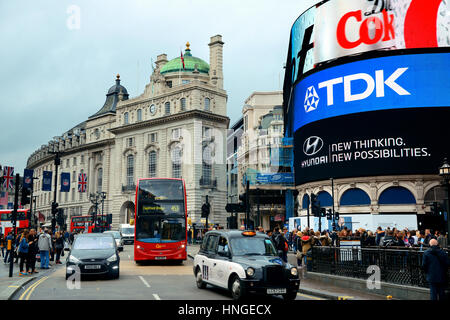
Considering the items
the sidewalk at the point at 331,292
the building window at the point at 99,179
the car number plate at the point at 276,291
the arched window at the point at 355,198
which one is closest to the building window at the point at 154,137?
the building window at the point at 99,179

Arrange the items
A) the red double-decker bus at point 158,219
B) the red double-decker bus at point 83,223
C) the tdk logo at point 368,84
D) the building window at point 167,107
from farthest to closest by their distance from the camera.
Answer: the building window at point 167,107
the red double-decker bus at point 83,223
the tdk logo at point 368,84
the red double-decker bus at point 158,219

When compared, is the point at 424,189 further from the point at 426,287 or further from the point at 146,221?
the point at 426,287

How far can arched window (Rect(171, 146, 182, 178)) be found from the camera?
214 feet

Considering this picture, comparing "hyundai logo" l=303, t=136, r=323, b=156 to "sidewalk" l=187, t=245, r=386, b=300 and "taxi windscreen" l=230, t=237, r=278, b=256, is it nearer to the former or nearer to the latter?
"sidewalk" l=187, t=245, r=386, b=300

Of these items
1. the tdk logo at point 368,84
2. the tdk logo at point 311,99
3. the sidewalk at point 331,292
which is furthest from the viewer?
the tdk logo at point 311,99

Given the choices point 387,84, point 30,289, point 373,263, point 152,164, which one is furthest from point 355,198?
point 30,289

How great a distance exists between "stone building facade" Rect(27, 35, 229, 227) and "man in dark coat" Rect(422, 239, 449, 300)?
5239cm

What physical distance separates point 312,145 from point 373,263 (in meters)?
36.2

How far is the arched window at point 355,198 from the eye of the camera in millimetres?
46125

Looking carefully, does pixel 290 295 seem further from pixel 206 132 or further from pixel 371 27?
pixel 206 132

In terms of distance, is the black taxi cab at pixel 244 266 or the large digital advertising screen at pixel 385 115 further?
the large digital advertising screen at pixel 385 115

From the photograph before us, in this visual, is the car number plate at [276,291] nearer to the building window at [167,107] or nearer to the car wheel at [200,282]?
the car wheel at [200,282]

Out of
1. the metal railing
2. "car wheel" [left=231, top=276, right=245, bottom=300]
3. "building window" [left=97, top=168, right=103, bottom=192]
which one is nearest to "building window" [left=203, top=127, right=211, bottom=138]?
"building window" [left=97, top=168, right=103, bottom=192]
